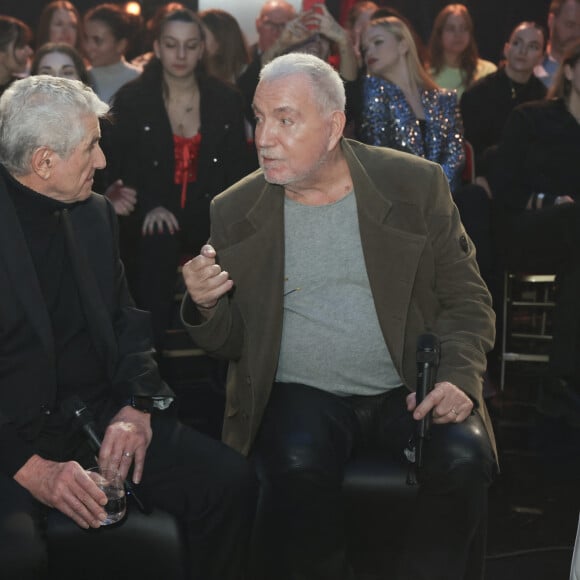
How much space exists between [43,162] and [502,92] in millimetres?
4027

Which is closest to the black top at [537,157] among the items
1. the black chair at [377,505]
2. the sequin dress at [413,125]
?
the sequin dress at [413,125]

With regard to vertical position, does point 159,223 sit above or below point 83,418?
above

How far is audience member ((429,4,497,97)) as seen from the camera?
671 centimetres

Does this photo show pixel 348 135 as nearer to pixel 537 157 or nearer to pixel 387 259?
pixel 537 157

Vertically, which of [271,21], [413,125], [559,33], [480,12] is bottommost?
[413,125]

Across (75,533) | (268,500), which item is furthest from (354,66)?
(75,533)

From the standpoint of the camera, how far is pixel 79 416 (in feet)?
8.54

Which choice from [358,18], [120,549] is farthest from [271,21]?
[120,549]

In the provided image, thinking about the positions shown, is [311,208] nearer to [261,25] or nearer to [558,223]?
[558,223]

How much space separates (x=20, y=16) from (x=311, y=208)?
7.08 meters

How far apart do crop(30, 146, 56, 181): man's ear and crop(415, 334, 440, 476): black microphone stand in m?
1.14

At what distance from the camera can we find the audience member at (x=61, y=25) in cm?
670

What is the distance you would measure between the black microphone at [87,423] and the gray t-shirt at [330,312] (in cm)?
65

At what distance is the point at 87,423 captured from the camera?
259 cm
